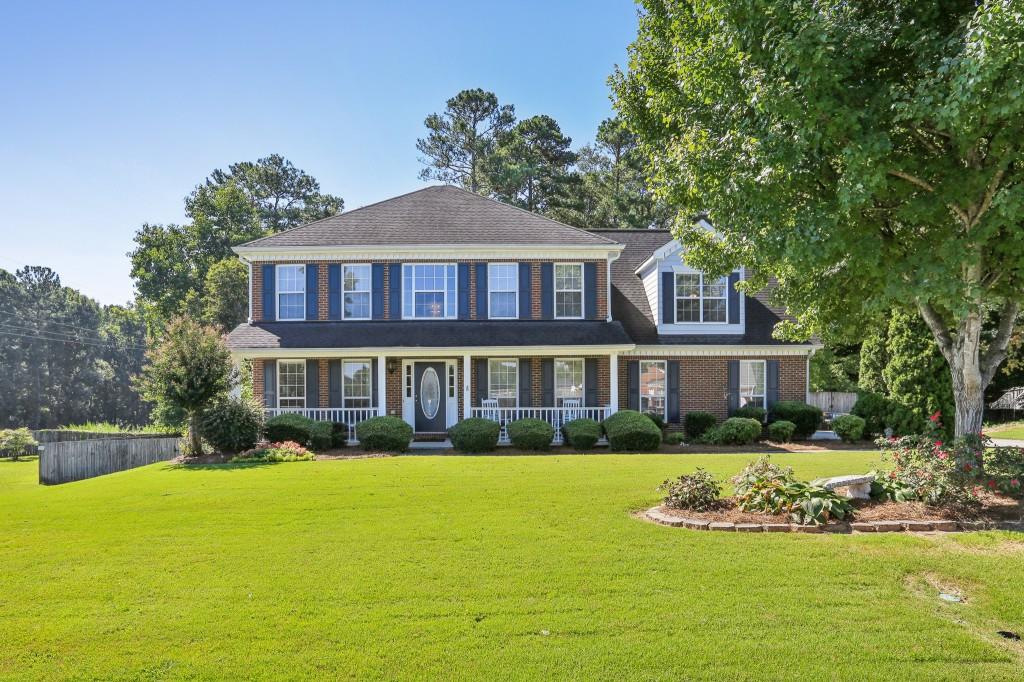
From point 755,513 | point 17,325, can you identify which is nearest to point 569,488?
point 755,513

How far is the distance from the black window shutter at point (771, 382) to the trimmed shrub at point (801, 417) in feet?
2.58

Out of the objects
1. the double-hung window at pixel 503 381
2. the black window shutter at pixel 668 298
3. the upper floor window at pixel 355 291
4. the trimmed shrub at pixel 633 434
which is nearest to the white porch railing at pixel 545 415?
the double-hung window at pixel 503 381

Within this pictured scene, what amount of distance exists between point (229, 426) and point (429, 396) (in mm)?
5881

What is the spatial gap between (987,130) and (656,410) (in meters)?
13.5

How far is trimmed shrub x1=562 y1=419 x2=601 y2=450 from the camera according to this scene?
1708cm

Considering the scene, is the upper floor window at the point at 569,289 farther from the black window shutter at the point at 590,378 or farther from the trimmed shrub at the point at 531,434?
the trimmed shrub at the point at 531,434

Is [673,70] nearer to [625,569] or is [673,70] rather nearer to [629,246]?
[625,569]

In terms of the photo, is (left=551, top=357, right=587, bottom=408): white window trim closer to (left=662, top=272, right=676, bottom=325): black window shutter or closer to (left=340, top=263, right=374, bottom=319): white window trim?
(left=662, top=272, right=676, bottom=325): black window shutter

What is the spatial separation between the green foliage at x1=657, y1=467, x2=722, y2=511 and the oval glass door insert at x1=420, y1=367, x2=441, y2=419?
38.7ft

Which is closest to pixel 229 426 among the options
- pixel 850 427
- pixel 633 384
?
pixel 633 384

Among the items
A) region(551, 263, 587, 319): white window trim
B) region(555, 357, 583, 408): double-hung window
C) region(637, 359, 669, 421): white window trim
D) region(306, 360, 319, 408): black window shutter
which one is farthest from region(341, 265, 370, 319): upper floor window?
region(637, 359, 669, 421): white window trim

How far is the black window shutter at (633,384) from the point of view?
20.0 m

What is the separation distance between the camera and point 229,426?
53.1 feet

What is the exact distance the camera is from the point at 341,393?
1970 cm
